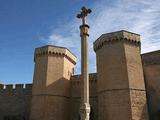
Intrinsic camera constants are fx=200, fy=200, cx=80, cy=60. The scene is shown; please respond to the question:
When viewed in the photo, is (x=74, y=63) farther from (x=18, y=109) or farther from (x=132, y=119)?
(x=132, y=119)

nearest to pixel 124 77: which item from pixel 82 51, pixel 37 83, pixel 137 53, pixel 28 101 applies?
pixel 137 53

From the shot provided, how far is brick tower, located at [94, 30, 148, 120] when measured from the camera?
14.4 meters

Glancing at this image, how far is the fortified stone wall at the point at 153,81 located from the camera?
15.9 meters

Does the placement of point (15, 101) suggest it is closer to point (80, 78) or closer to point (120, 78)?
point (80, 78)

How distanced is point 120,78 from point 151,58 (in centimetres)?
453

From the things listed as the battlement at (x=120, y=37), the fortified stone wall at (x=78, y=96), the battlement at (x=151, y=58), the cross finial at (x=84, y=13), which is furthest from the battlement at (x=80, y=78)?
the cross finial at (x=84, y=13)

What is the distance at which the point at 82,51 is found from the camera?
37.2ft

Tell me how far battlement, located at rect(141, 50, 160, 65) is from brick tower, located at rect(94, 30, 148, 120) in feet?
7.06

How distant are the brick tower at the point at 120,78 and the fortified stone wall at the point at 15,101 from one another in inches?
367

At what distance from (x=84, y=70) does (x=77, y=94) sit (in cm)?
904

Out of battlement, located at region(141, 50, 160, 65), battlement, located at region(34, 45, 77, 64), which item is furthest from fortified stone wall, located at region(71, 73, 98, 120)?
battlement, located at region(141, 50, 160, 65)

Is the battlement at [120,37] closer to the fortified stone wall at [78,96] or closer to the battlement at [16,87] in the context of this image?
the fortified stone wall at [78,96]

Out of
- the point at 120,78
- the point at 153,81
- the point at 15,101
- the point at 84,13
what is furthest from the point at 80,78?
the point at 84,13

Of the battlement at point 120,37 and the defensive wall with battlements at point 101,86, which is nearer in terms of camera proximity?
the defensive wall with battlements at point 101,86
